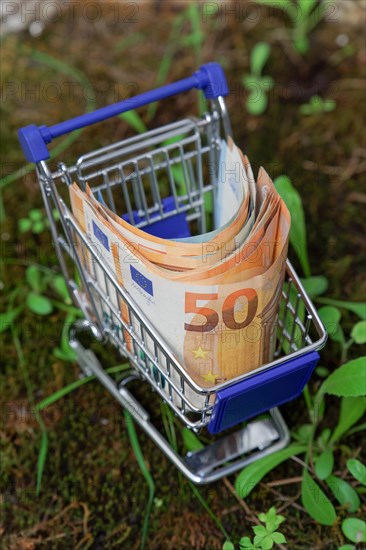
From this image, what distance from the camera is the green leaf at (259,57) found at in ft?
7.86

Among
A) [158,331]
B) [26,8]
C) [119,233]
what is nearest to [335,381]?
[158,331]

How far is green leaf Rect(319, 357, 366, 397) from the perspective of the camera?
5.06ft

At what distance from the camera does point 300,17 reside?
254cm

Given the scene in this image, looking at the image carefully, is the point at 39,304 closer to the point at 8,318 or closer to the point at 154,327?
the point at 8,318

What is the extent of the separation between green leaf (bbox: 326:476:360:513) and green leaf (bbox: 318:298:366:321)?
43cm

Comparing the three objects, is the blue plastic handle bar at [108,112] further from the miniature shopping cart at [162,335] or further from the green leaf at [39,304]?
the green leaf at [39,304]

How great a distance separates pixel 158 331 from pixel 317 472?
1.96ft

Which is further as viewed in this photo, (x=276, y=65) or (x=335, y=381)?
(x=276, y=65)

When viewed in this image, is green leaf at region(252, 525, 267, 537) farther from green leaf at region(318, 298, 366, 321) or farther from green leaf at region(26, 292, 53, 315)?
green leaf at region(26, 292, 53, 315)

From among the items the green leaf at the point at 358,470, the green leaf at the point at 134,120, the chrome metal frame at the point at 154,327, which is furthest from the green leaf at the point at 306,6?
the green leaf at the point at 358,470

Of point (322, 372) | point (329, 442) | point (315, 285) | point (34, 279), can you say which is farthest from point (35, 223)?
point (329, 442)

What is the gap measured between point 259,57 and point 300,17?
29 cm

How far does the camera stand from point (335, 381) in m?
1.59

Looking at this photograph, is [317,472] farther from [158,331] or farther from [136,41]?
[136,41]
